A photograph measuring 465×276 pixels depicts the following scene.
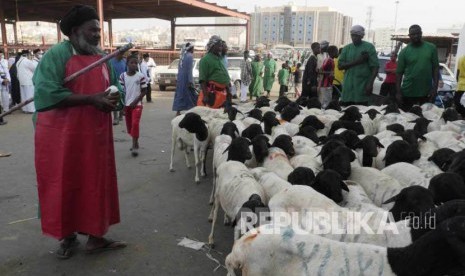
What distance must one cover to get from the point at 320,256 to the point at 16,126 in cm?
1029

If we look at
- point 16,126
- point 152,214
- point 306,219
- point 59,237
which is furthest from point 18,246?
point 16,126

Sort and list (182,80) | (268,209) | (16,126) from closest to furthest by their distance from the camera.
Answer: (268,209) → (182,80) → (16,126)

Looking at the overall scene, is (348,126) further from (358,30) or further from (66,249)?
(66,249)

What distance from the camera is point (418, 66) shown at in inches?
271

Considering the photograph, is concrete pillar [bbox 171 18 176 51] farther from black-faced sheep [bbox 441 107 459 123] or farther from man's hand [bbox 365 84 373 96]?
black-faced sheep [bbox 441 107 459 123]

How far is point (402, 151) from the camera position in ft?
14.6

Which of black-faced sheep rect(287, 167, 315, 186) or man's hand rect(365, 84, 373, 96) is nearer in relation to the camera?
black-faced sheep rect(287, 167, 315, 186)

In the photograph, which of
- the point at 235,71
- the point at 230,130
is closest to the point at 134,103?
the point at 230,130

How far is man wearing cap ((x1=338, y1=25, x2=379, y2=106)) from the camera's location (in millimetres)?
6855

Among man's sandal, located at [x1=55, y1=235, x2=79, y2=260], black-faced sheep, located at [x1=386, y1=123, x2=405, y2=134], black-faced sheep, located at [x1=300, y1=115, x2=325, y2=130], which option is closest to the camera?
man's sandal, located at [x1=55, y1=235, x2=79, y2=260]

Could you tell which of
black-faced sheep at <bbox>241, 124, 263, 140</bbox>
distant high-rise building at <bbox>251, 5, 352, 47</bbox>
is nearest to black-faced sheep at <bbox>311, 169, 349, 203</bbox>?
black-faced sheep at <bbox>241, 124, 263, 140</bbox>

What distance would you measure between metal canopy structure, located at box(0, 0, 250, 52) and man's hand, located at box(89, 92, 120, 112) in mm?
13680

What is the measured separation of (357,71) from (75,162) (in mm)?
5089

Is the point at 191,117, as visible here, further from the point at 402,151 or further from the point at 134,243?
the point at 402,151
